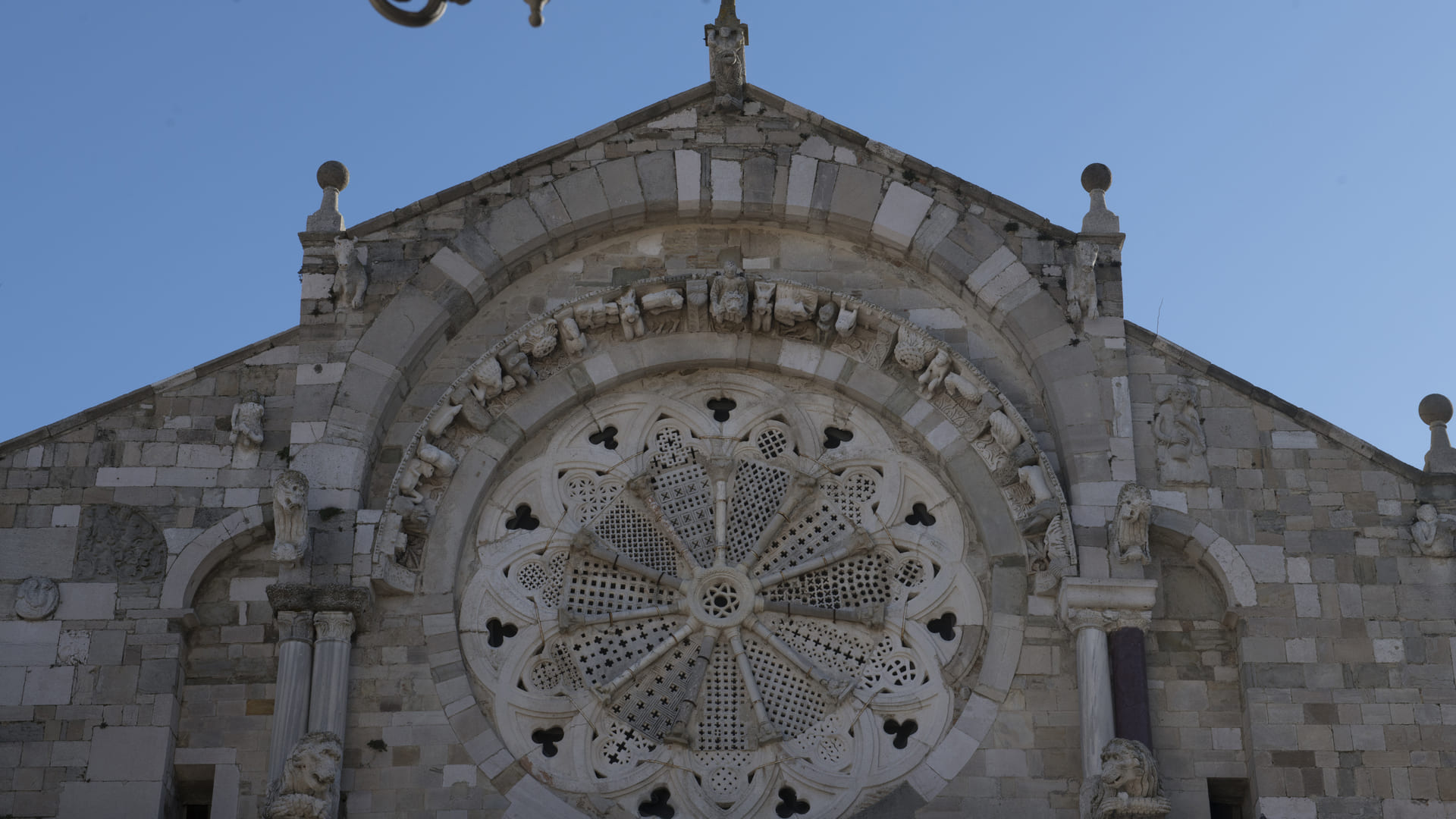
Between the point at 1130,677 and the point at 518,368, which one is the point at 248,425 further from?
the point at 1130,677

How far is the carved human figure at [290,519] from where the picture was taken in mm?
17938

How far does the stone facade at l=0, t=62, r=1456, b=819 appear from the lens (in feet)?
57.9

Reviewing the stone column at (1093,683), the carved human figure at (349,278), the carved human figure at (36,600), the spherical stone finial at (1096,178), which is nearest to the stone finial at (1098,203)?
the spherical stone finial at (1096,178)

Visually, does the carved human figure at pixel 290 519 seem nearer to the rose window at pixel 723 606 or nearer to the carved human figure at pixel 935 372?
the rose window at pixel 723 606

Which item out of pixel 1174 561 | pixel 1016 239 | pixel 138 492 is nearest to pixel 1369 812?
pixel 1174 561

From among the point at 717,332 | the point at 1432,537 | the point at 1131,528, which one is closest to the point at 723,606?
the point at 717,332

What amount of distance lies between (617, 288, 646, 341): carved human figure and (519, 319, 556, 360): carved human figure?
57 centimetres

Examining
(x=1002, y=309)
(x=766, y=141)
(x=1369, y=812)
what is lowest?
(x=1369, y=812)

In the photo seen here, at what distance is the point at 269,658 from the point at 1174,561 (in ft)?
22.3

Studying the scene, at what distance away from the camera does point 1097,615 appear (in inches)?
701

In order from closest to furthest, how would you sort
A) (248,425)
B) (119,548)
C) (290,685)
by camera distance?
1. (290,685)
2. (119,548)
3. (248,425)

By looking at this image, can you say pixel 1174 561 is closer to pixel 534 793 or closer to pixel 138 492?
pixel 534 793

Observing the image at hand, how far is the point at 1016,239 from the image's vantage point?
64.2ft

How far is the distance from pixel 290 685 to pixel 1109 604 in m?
5.97
